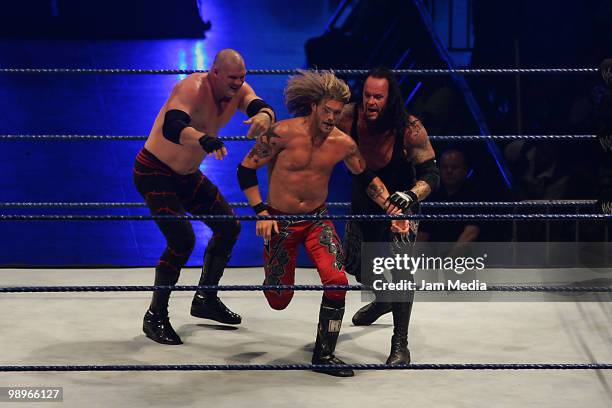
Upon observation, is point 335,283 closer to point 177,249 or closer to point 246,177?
point 246,177

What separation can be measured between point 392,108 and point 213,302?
1169mm

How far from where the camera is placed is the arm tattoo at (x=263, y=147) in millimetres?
3957

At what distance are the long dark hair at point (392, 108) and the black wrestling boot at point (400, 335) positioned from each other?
0.67m

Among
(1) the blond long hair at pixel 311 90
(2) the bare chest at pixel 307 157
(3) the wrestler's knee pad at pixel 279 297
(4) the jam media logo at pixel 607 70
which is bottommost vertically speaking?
(3) the wrestler's knee pad at pixel 279 297

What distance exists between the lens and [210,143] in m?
3.73

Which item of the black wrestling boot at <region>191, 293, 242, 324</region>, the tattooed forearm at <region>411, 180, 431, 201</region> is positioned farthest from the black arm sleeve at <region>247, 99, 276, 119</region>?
the black wrestling boot at <region>191, 293, 242, 324</region>

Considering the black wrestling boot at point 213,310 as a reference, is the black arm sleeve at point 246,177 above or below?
above

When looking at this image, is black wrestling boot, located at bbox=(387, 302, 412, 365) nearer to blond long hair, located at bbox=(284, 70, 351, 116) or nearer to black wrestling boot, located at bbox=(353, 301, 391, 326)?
black wrestling boot, located at bbox=(353, 301, 391, 326)

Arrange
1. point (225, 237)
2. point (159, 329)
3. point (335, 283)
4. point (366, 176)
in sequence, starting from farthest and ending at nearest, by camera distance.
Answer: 1. point (225, 237)
2. point (159, 329)
3. point (366, 176)
4. point (335, 283)

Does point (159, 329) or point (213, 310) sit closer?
point (159, 329)

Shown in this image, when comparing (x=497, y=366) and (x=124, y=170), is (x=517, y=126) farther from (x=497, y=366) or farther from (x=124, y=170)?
(x=497, y=366)

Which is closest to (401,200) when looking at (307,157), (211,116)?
(307,157)

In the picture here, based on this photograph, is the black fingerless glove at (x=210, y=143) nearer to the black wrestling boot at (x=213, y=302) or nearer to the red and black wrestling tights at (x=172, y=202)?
the red and black wrestling tights at (x=172, y=202)

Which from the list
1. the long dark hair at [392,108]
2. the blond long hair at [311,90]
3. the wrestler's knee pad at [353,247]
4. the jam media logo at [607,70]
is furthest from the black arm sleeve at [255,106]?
the jam media logo at [607,70]
